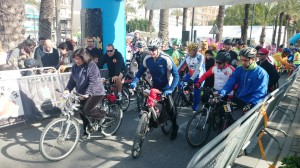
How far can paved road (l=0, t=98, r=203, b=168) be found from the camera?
4.90m

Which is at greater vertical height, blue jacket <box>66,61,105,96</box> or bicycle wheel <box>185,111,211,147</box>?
blue jacket <box>66,61,105,96</box>

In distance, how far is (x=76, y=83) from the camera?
554 centimetres

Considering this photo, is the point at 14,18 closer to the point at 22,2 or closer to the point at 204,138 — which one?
the point at 22,2

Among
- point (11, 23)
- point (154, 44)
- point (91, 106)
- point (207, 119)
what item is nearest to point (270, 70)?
point (207, 119)

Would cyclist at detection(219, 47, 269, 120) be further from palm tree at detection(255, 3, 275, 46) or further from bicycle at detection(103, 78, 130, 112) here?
palm tree at detection(255, 3, 275, 46)

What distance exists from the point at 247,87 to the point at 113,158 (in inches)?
110

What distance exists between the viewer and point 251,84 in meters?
5.38

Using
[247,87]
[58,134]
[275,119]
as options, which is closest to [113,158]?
[58,134]

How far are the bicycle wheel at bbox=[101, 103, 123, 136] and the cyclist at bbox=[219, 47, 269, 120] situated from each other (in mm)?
2306

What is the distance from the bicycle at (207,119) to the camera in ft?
18.2

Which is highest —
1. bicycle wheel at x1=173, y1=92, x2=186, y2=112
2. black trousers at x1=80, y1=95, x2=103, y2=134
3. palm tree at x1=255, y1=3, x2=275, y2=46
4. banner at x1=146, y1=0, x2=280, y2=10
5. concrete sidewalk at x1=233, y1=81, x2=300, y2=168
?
palm tree at x1=255, y1=3, x2=275, y2=46

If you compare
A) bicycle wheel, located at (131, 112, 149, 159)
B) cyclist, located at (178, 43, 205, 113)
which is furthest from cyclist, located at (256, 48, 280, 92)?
bicycle wheel, located at (131, 112, 149, 159)

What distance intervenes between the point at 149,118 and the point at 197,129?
1.04 metres

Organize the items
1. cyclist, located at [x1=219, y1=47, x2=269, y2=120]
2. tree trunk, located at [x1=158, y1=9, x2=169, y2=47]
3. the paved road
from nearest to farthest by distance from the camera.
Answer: the paved road
cyclist, located at [x1=219, y1=47, x2=269, y2=120]
tree trunk, located at [x1=158, y1=9, x2=169, y2=47]
